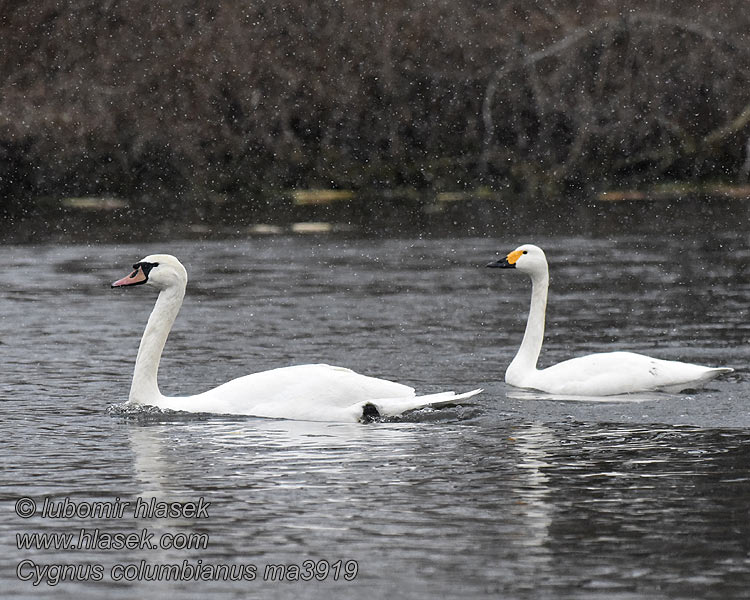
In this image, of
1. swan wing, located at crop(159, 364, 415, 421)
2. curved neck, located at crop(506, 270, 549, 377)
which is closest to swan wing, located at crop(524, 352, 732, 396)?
curved neck, located at crop(506, 270, 549, 377)

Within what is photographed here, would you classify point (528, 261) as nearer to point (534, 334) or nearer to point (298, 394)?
point (534, 334)

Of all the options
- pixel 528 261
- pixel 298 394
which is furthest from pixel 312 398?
pixel 528 261

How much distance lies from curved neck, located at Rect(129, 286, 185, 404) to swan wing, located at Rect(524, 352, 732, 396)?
8.09 ft

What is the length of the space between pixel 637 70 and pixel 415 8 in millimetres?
4815

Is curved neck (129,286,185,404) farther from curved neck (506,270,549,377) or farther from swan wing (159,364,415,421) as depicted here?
curved neck (506,270,549,377)

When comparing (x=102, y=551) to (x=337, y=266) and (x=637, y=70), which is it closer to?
(x=337, y=266)

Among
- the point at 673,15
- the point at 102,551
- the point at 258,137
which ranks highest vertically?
the point at 673,15

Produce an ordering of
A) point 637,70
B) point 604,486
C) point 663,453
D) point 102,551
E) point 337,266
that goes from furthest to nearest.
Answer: point 637,70, point 337,266, point 663,453, point 604,486, point 102,551

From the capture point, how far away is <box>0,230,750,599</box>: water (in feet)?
20.2

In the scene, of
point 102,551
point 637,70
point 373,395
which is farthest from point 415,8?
point 102,551

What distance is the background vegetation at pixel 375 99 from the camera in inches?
1216

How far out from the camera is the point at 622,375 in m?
10.5

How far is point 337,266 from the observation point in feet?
62.8

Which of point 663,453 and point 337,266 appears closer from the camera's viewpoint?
point 663,453
